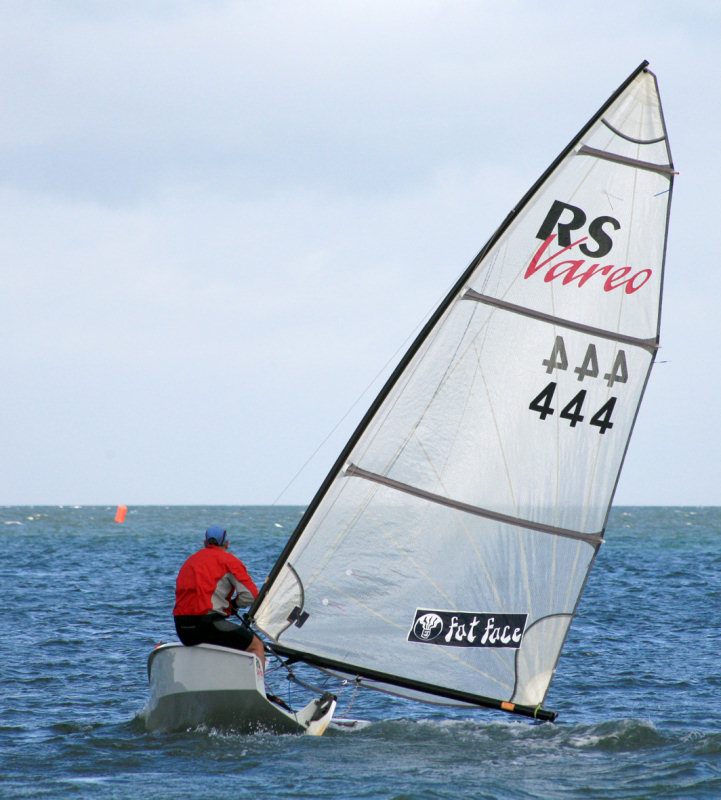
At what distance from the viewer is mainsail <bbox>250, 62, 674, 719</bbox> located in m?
8.68

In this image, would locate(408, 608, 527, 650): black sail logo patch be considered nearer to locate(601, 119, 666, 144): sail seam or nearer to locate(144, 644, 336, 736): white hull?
locate(144, 644, 336, 736): white hull

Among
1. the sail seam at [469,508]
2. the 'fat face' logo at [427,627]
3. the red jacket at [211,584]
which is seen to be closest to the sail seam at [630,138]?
the sail seam at [469,508]

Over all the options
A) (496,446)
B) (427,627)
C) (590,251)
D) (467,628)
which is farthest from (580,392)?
(427,627)

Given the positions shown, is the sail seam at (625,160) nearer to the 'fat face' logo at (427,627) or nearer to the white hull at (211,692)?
the 'fat face' logo at (427,627)

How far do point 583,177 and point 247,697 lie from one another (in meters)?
5.49

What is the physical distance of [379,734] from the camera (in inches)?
391

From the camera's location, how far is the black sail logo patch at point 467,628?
9016 mm

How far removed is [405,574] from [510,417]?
5.67 feet

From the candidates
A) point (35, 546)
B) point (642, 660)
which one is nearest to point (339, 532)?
point (642, 660)

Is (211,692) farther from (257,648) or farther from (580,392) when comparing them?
(580,392)

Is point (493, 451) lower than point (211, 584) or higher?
higher

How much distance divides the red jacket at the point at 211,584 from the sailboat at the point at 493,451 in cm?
26

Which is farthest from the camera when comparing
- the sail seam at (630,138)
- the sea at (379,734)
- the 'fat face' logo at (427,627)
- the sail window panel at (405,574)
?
the 'fat face' logo at (427,627)

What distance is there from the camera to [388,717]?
36.7 feet
